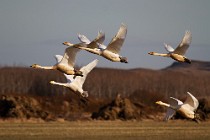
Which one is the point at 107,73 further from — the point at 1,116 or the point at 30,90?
the point at 1,116

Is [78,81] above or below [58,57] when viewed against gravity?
below

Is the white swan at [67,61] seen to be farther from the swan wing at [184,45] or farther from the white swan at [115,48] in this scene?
the swan wing at [184,45]

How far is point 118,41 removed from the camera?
3014 cm

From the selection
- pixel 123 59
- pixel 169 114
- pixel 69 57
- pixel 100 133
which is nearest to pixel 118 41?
pixel 123 59

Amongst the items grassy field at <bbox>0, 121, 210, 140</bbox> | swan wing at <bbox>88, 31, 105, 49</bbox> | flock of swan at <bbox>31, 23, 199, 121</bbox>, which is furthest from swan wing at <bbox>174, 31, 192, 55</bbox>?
grassy field at <bbox>0, 121, 210, 140</bbox>

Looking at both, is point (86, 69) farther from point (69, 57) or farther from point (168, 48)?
point (168, 48)

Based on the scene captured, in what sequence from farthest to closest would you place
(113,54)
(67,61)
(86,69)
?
(86,69) → (67,61) → (113,54)

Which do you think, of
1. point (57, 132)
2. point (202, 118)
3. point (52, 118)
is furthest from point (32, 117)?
point (57, 132)

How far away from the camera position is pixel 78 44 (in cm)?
2973

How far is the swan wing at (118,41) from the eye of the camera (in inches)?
1179

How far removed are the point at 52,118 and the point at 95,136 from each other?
779 inches

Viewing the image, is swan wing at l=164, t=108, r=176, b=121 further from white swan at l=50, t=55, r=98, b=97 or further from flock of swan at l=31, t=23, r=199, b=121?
white swan at l=50, t=55, r=98, b=97

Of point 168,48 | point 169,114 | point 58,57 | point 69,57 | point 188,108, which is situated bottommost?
point 169,114

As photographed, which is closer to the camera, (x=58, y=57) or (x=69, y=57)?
(x=69, y=57)
